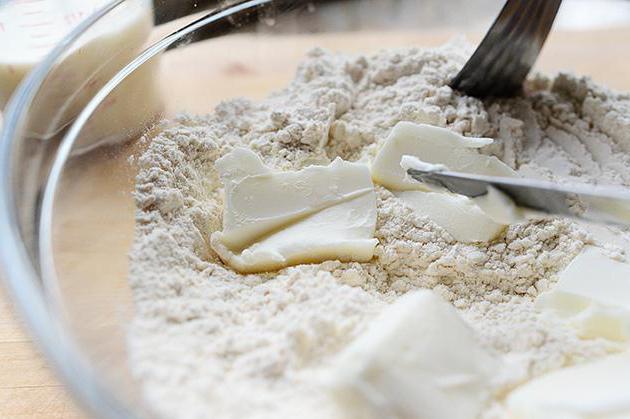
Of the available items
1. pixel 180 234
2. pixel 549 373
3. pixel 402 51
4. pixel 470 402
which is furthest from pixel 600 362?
pixel 402 51

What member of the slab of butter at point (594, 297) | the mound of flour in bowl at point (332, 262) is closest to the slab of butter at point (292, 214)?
the mound of flour in bowl at point (332, 262)

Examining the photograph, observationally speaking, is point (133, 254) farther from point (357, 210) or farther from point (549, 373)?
point (549, 373)

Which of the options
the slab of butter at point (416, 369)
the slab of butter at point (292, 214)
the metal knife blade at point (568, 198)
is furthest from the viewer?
the slab of butter at point (292, 214)

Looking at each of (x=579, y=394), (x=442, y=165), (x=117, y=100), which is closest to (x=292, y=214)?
(x=442, y=165)

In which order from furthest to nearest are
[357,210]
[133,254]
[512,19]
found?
[512,19] → [357,210] → [133,254]

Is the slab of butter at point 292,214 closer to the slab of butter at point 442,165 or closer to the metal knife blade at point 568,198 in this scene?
the slab of butter at point 442,165

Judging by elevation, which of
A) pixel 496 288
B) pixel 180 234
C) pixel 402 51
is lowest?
pixel 496 288

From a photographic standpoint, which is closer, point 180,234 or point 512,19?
point 180,234

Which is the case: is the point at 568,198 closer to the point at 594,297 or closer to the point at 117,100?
the point at 594,297
